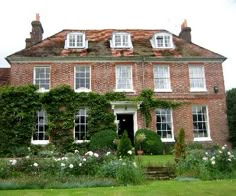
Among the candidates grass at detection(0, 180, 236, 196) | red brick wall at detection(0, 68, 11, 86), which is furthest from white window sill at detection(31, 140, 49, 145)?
grass at detection(0, 180, 236, 196)

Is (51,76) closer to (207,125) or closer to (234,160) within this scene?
(207,125)

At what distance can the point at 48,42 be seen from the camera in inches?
1040

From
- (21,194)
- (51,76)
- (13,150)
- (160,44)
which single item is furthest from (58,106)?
(21,194)

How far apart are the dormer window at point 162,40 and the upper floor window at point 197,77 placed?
2.63 m

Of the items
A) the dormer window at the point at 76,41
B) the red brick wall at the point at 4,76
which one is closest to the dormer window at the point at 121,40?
the dormer window at the point at 76,41

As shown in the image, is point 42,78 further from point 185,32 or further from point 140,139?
point 185,32

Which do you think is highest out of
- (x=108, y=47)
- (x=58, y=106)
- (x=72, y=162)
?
(x=108, y=47)

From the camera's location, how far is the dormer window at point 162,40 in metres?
26.7

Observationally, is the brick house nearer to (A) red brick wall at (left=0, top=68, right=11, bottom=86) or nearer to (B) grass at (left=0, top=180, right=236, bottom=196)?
(A) red brick wall at (left=0, top=68, right=11, bottom=86)

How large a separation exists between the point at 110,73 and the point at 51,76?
4.26 meters

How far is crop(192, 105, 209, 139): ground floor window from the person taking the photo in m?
24.7

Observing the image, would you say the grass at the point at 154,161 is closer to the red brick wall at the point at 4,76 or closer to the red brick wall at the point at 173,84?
the red brick wall at the point at 173,84

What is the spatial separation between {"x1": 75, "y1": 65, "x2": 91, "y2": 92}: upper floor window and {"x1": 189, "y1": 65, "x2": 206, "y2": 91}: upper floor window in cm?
764

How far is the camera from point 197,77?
83.7ft
